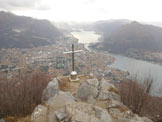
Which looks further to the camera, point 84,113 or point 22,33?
point 22,33

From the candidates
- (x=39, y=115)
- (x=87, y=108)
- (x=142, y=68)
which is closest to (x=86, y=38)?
(x=142, y=68)

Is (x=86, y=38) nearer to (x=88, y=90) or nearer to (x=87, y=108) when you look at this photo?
(x=88, y=90)

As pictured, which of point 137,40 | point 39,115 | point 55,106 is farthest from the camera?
point 137,40

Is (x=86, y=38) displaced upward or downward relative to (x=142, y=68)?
upward

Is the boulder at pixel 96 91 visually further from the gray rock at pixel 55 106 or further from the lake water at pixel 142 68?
the lake water at pixel 142 68

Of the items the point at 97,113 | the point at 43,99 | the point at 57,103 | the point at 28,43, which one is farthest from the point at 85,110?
the point at 28,43

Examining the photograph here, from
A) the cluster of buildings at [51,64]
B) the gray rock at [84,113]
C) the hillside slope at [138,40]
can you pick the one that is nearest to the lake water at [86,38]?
the hillside slope at [138,40]

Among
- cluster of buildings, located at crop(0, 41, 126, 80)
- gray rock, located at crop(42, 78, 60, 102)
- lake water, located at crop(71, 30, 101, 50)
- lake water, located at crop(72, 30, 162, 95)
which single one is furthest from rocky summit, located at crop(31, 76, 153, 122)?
lake water, located at crop(71, 30, 101, 50)
